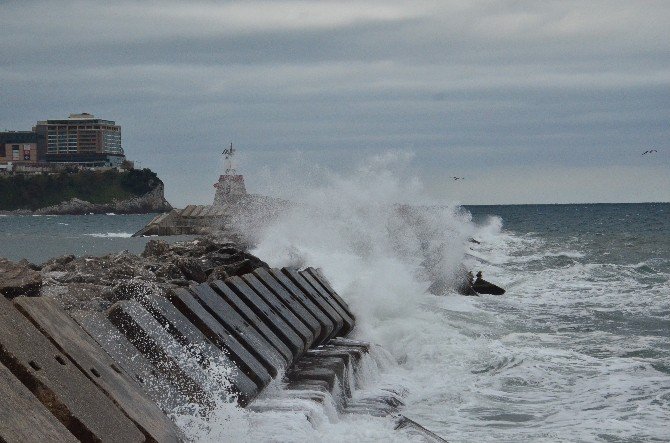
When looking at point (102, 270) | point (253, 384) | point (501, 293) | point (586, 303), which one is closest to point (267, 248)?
point (501, 293)

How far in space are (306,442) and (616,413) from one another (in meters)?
4.05

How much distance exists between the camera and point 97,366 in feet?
18.7

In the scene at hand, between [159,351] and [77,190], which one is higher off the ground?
[77,190]

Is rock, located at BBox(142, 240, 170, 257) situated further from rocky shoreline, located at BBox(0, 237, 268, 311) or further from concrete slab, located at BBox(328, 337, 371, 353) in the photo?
concrete slab, located at BBox(328, 337, 371, 353)

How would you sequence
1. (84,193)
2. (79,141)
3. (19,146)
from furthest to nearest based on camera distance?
1. (79,141)
2. (19,146)
3. (84,193)

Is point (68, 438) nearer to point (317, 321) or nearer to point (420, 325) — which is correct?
point (317, 321)

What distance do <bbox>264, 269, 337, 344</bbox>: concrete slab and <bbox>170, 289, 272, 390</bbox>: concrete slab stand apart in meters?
2.67

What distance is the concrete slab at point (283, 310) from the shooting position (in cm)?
975

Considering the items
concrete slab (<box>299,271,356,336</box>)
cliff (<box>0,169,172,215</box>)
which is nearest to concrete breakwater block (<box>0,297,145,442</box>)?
concrete slab (<box>299,271,356,336</box>)

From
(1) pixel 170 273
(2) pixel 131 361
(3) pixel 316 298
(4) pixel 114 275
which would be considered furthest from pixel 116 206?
(2) pixel 131 361

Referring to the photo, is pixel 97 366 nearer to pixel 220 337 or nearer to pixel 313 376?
pixel 220 337

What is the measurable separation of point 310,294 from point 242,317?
10.2 ft

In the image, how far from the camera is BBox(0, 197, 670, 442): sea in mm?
8422

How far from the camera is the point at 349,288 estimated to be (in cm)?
1523
